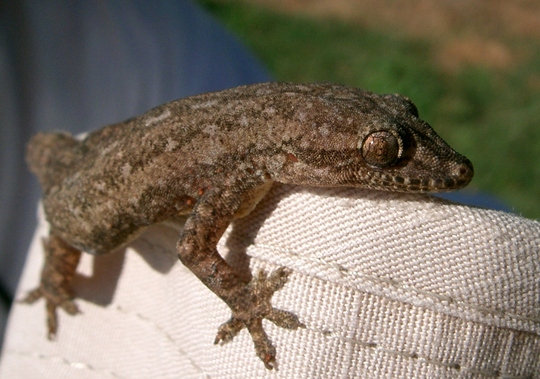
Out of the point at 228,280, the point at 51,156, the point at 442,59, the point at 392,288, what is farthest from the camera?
the point at 442,59

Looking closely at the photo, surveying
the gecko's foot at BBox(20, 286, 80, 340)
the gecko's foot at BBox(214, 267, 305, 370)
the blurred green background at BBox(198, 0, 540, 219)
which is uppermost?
the blurred green background at BBox(198, 0, 540, 219)

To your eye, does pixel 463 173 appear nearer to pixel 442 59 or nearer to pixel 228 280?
pixel 228 280

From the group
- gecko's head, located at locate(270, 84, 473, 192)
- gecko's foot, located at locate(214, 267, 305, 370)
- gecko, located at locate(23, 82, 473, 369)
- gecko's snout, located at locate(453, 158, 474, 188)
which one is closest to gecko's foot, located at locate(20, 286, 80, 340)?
gecko, located at locate(23, 82, 473, 369)

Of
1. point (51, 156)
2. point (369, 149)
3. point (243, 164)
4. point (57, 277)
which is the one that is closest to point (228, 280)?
point (243, 164)

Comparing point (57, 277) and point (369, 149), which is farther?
point (57, 277)

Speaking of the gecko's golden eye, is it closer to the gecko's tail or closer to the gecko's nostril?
the gecko's nostril

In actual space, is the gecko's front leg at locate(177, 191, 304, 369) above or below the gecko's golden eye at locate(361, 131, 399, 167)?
below

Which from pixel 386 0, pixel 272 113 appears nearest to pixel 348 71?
pixel 386 0
